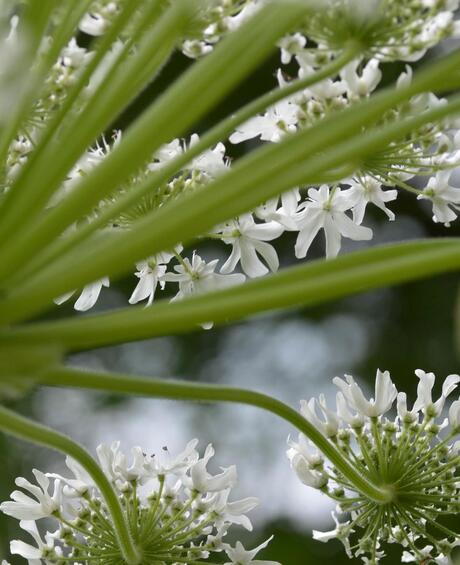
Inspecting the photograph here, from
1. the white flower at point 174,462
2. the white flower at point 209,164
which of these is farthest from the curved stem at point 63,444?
the white flower at point 209,164

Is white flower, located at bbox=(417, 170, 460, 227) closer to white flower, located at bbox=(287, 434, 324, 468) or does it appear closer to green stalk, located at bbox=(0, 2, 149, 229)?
white flower, located at bbox=(287, 434, 324, 468)

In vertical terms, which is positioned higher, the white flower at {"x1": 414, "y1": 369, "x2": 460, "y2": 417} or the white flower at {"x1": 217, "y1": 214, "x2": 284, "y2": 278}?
the white flower at {"x1": 217, "y1": 214, "x2": 284, "y2": 278}

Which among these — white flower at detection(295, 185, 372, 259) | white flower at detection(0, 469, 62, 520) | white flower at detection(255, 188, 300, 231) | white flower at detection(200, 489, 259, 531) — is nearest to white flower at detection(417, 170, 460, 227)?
white flower at detection(295, 185, 372, 259)

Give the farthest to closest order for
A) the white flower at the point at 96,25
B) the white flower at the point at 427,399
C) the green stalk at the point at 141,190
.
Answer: the white flower at the point at 96,25, the white flower at the point at 427,399, the green stalk at the point at 141,190

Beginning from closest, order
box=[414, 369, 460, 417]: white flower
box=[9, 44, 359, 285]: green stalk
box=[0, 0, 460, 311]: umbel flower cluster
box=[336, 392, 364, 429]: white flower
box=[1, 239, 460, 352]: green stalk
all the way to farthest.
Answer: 1. box=[1, 239, 460, 352]: green stalk
2. box=[9, 44, 359, 285]: green stalk
3. box=[0, 0, 460, 311]: umbel flower cluster
4. box=[336, 392, 364, 429]: white flower
5. box=[414, 369, 460, 417]: white flower

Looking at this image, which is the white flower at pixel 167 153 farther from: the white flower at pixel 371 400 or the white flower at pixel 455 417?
the white flower at pixel 455 417

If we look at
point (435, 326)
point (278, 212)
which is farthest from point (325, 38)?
point (435, 326)

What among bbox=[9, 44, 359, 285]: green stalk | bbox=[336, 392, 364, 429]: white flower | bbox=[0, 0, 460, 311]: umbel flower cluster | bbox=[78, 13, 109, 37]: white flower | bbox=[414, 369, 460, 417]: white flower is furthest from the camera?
bbox=[78, 13, 109, 37]: white flower

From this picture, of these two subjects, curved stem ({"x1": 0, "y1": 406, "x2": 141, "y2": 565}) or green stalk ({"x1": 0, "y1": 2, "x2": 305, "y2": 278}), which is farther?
curved stem ({"x1": 0, "y1": 406, "x2": 141, "y2": 565})
